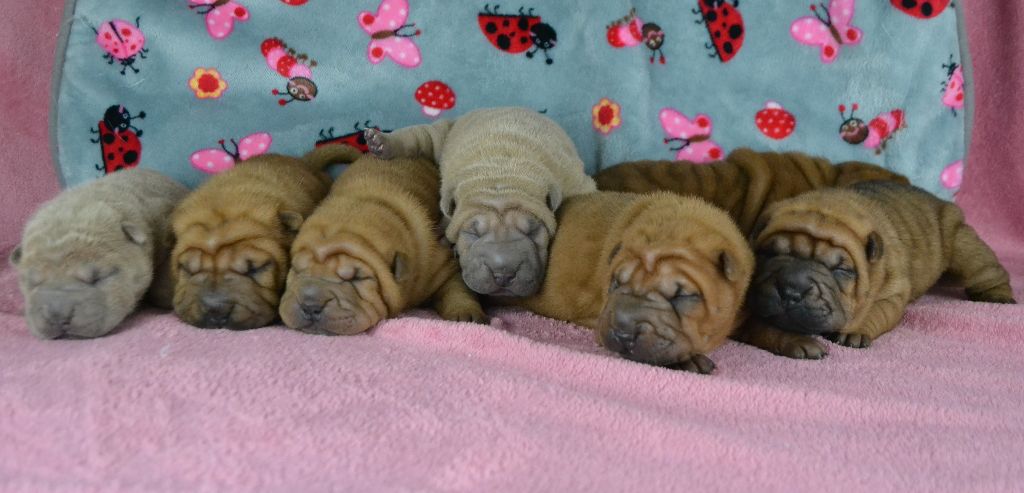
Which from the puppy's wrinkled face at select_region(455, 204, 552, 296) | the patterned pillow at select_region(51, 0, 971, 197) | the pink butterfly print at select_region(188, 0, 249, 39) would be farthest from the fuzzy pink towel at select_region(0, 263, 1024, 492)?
the pink butterfly print at select_region(188, 0, 249, 39)

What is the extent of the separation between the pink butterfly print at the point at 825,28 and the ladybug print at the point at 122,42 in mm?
3261

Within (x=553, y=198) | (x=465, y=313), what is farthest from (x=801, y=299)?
(x=465, y=313)

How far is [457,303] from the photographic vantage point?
327 centimetres

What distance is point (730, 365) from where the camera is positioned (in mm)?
2760

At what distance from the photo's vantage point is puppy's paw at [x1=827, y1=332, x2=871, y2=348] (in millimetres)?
3029

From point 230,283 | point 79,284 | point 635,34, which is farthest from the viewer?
point 635,34

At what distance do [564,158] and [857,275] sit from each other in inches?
52.0

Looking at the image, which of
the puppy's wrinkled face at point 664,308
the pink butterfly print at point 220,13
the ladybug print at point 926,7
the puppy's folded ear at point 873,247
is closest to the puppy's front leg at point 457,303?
the puppy's wrinkled face at point 664,308

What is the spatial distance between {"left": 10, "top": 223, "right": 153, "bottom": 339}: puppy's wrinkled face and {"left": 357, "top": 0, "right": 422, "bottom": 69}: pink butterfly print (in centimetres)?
157

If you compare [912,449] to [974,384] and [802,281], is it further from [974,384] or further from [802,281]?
[802,281]

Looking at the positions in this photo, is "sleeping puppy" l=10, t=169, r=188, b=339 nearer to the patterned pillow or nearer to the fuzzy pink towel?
the fuzzy pink towel

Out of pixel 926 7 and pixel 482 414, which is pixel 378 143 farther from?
pixel 926 7

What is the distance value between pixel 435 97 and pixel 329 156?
0.62 meters

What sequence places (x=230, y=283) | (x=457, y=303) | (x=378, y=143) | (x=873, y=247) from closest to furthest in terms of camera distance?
(x=230, y=283) < (x=873, y=247) < (x=457, y=303) < (x=378, y=143)
